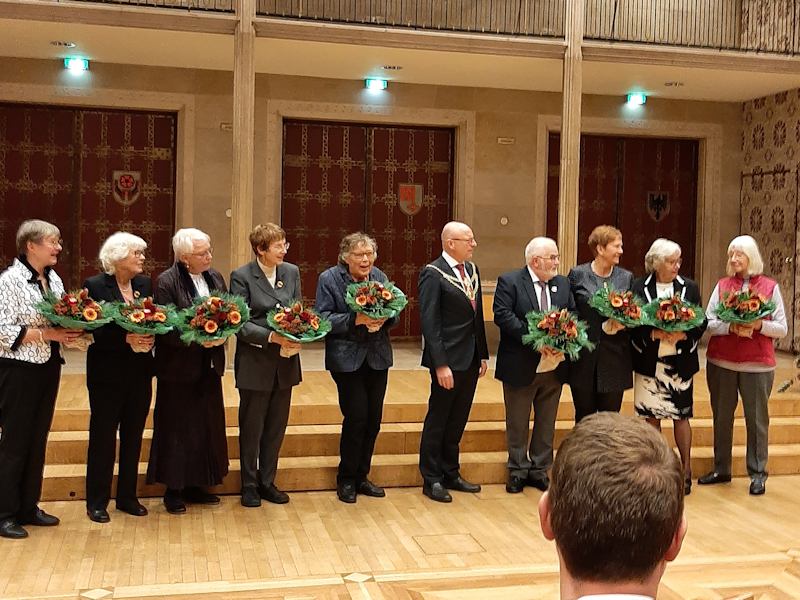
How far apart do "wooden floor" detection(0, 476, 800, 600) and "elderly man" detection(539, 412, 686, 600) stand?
3.00 meters

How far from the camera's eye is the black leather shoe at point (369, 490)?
5.91 m

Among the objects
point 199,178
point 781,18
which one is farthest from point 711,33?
point 199,178

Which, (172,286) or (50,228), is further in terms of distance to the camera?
(172,286)

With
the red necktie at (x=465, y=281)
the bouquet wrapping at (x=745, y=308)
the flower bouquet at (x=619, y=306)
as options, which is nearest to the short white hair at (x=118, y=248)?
the red necktie at (x=465, y=281)

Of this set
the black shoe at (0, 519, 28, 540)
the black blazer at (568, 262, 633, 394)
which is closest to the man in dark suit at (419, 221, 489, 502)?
the black blazer at (568, 262, 633, 394)

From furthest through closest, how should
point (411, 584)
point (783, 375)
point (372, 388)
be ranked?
1. point (783, 375)
2. point (372, 388)
3. point (411, 584)

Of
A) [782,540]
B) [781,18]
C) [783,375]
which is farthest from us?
[781,18]

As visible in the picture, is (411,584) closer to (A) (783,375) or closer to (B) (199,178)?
(A) (783,375)

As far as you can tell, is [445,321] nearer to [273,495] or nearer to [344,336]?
[344,336]

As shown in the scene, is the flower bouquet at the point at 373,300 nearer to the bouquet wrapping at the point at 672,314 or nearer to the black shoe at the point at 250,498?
the black shoe at the point at 250,498

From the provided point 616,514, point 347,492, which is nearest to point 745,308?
point 347,492

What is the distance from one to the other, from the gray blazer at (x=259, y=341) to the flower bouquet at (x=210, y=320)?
0.81 ft

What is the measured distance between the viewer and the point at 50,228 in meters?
4.92

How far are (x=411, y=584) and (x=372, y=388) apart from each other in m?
1.60
